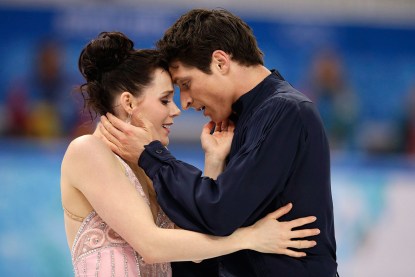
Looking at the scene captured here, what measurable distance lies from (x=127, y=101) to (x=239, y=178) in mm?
731

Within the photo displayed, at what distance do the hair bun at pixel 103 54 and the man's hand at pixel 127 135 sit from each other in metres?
0.22

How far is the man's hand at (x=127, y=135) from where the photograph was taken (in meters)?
3.27

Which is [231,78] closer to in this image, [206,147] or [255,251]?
[206,147]

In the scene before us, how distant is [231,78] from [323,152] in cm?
56

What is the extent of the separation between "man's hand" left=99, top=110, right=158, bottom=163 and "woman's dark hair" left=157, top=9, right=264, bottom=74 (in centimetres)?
35

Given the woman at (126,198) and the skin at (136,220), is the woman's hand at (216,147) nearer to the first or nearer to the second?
the woman at (126,198)

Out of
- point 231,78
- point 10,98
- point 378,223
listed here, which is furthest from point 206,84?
point 10,98

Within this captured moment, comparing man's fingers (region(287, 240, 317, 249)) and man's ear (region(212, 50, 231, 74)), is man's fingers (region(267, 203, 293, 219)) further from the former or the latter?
man's ear (region(212, 50, 231, 74))

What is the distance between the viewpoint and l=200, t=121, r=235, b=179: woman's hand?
3.45 metres

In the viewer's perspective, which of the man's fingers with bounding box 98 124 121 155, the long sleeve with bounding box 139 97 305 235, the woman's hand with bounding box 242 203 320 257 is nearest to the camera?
the long sleeve with bounding box 139 97 305 235

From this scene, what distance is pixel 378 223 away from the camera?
612 cm

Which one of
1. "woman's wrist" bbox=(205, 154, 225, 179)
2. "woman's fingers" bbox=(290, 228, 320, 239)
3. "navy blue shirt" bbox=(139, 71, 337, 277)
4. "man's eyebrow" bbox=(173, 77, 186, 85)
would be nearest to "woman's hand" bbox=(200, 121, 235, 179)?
"woman's wrist" bbox=(205, 154, 225, 179)

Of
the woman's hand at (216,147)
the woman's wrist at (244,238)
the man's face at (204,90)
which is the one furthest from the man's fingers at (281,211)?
the man's face at (204,90)

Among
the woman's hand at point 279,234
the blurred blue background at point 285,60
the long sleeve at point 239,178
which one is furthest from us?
the blurred blue background at point 285,60
